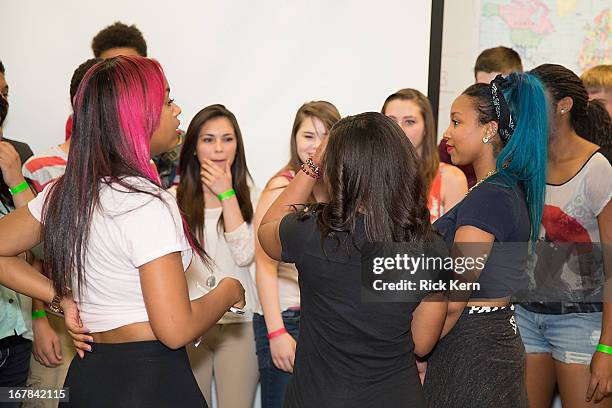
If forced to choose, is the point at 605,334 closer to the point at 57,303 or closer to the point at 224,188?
the point at 224,188

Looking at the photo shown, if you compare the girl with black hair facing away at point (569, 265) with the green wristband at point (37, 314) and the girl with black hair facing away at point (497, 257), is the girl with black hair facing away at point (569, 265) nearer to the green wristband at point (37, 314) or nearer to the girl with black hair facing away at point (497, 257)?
the girl with black hair facing away at point (497, 257)

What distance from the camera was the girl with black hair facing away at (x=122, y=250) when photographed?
4.95ft

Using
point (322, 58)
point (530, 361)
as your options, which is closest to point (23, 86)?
point (322, 58)

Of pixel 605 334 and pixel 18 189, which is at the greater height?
pixel 18 189

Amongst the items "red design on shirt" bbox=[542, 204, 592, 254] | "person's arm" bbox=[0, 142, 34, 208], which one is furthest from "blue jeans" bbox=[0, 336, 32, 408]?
"red design on shirt" bbox=[542, 204, 592, 254]

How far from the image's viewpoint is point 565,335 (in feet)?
7.36

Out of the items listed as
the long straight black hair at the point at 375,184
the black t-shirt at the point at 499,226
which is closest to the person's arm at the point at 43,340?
the long straight black hair at the point at 375,184

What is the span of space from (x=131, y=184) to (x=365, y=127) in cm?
53

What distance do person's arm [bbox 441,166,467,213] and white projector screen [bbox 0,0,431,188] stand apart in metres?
0.72

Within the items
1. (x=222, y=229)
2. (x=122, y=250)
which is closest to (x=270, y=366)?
(x=222, y=229)

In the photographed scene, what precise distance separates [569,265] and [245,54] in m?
1.79

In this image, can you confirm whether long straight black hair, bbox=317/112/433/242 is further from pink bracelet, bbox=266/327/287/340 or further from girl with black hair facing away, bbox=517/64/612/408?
pink bracelet, bbox=266/327/287/340

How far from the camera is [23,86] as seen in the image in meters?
3.32

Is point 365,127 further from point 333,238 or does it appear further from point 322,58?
point 322,58
